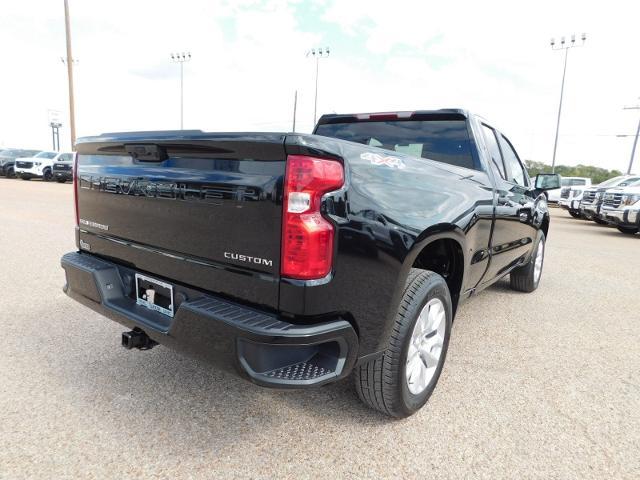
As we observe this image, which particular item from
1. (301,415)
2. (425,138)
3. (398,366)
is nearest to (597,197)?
(425,138)

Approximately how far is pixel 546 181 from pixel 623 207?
9314 mm

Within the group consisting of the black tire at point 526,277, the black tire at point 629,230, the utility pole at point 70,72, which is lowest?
the black tire at point 629,230

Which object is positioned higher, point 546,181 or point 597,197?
point 546,181

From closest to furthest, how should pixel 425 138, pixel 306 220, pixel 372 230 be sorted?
pixel 306 220 < pixel 372 230 < pixel 425 138

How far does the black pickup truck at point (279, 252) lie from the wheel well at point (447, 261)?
0.4 inches

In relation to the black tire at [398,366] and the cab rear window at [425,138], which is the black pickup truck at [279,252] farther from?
the cab rear window at [425,138]

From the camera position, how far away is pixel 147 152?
2188 mm

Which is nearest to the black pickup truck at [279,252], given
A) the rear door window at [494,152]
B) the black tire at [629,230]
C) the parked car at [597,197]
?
the rear door window at [494,152]

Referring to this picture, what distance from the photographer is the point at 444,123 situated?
3324mm

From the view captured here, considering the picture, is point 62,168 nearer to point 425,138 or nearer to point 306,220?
point 425,138

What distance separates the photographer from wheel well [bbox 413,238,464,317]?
9.05 ft

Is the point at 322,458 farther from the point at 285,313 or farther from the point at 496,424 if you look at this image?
the point at 496,424

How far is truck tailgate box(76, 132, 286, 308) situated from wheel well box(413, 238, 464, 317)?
1235 mm

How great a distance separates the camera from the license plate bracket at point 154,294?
2.18m
